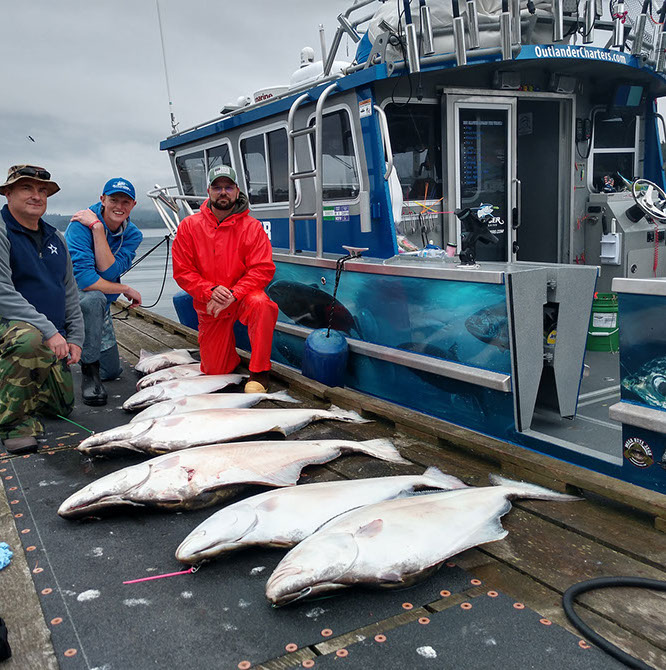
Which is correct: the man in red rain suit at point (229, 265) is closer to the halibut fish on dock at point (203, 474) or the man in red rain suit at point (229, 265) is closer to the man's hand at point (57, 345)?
the man's hand at point (57, 345)

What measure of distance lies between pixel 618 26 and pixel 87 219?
4304mm

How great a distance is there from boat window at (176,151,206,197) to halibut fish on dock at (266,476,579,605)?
232 inches

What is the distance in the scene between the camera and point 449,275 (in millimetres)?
3783

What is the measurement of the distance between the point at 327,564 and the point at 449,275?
214 cm

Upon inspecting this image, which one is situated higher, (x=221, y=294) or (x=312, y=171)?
(x=312, y=171)

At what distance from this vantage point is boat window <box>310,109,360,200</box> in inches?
192

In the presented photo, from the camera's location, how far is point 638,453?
2920 mm

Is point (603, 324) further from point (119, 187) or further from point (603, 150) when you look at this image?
point (119, 187)

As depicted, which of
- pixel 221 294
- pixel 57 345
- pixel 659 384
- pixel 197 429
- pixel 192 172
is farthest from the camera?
pixel 192 172

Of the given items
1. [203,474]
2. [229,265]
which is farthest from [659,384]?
[229,265]

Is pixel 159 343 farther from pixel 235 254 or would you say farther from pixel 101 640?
pixel 101 640

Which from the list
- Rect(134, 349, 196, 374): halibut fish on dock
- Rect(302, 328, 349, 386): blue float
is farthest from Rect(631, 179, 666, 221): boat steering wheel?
Rect(134, 349, 196, 374): halibut fish on dock

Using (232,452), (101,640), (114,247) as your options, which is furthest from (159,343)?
(101,640)

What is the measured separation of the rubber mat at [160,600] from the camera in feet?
6.36
